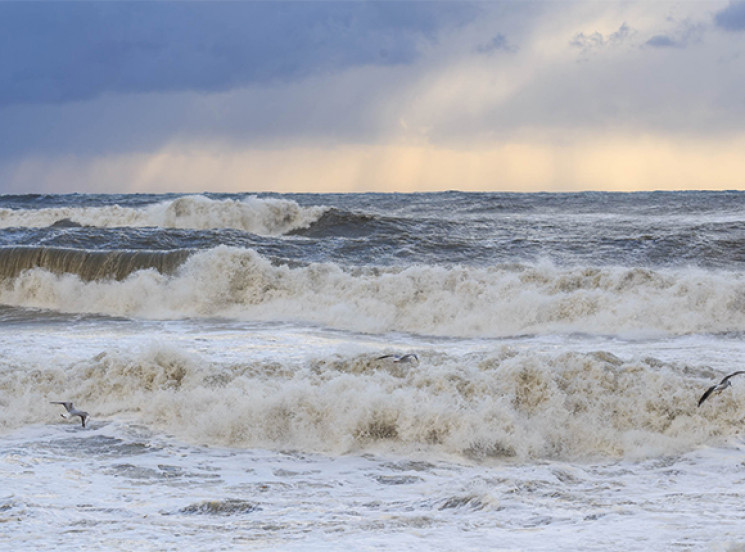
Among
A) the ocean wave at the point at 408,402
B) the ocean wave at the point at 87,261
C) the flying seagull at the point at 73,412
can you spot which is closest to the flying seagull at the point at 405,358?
the ocean wave at the point at 408,402

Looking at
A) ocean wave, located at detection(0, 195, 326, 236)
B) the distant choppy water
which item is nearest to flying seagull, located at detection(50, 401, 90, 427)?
the distant choppy water

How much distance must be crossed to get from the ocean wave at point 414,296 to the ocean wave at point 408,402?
4407 mm

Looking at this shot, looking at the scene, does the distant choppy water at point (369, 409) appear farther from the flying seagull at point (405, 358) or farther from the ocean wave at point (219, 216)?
the ocean wave at point (219, 216)

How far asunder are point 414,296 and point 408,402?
717cm

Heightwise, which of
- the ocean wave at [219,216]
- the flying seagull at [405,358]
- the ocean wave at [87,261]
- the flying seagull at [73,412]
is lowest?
the flying seagull at [73,412]

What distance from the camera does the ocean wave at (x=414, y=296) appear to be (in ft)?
41.9

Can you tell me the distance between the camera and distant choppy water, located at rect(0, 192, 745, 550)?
481 cm

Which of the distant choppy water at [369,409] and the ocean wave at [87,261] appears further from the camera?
the ocean wave at [87,261]

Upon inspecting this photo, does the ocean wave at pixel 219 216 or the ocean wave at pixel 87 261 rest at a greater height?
the ocean wave at pixel 219 216

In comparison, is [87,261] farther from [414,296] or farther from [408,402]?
[408,402]

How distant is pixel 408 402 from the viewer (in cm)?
717

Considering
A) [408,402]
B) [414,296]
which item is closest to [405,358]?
[408,402]

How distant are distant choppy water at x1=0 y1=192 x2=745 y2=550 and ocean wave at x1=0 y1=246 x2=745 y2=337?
0.17 feet

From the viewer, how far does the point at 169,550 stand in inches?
171
